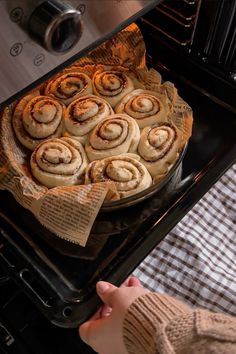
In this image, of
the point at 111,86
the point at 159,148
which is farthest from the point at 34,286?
the point at 111,86

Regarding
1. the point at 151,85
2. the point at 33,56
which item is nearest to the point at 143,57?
the point at 151,85

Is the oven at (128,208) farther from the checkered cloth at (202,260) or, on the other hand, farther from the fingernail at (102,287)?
the checkered cloth at (202,260)

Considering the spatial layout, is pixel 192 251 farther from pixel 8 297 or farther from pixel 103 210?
pixel 8 297

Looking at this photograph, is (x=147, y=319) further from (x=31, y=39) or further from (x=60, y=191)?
(x=31, y=39)

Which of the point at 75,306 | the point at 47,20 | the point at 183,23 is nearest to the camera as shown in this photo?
the point at 47,20

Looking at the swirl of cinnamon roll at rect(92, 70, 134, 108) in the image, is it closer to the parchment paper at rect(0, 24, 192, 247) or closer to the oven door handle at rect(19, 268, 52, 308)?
the parchment paper at rect(0, 24, 192, 247)

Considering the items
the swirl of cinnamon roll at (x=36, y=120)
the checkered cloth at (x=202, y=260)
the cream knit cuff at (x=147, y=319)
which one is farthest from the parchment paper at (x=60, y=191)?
the checkered cloth at (x=202, y=260)
